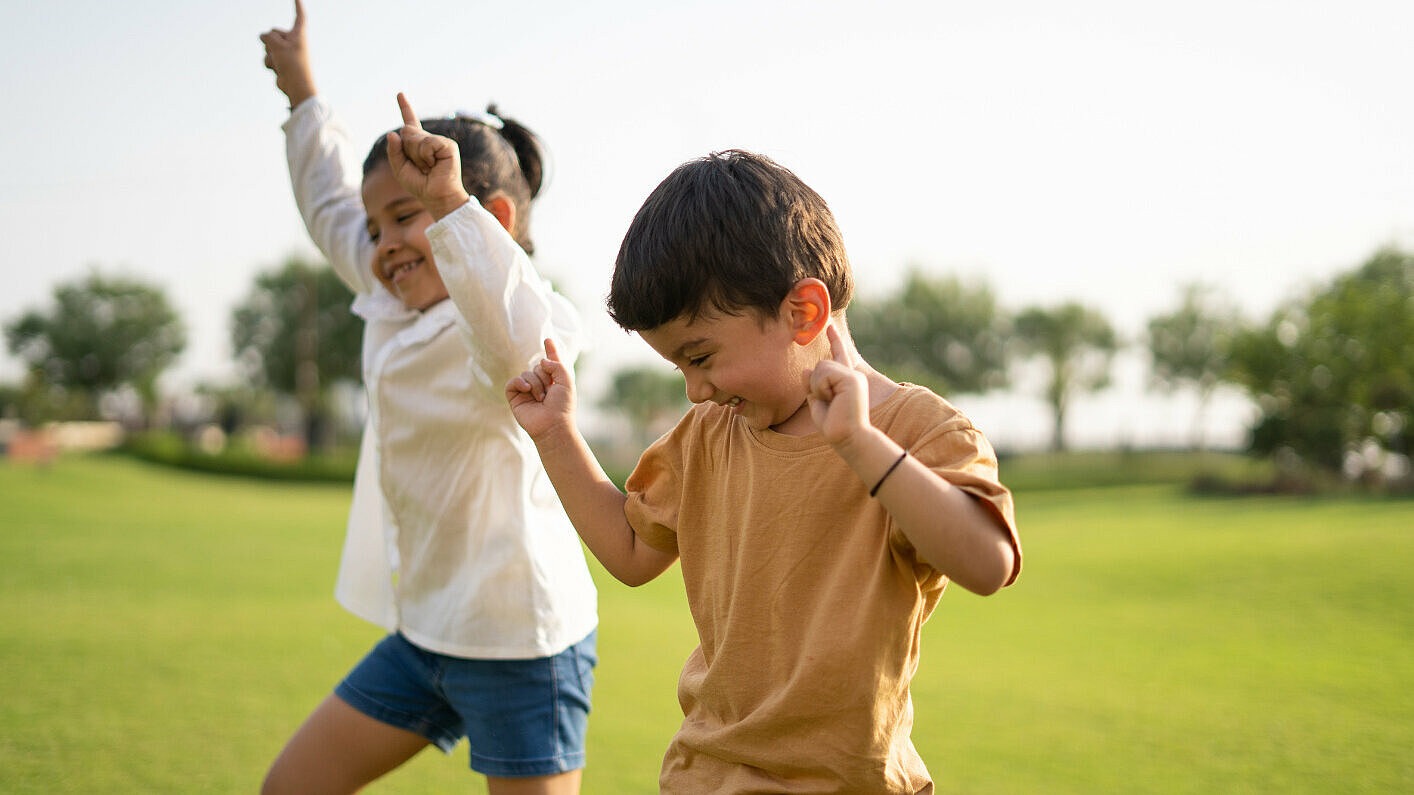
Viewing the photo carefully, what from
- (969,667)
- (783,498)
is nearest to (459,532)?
(783,498)

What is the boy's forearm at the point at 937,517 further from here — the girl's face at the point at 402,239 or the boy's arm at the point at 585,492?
the girl's face at the point at 402,239

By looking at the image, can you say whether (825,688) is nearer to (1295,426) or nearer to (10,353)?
(1295,426)

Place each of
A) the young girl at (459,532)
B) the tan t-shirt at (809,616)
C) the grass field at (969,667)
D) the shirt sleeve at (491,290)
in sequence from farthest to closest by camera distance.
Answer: the grass field at (969,667), the young girl at (459,532), the shirt sleeve at (491,290), the tan t-shirt at (809,616)

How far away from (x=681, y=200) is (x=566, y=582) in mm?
1004

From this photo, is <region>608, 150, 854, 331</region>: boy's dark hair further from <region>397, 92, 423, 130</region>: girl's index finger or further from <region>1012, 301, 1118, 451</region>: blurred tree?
<region>1012, 301, 1118, 451</region>: blurred tree

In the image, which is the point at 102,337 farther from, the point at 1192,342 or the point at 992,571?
the point at 992,571

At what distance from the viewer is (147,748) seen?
160 inches

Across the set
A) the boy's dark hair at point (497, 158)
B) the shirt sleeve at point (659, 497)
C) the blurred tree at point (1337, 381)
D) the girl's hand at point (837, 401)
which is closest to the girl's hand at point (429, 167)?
the boy's dark hair at point (497, 158)

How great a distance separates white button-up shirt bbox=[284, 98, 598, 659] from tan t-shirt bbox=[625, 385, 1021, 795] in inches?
21.9

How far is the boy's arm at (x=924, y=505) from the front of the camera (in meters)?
1.40

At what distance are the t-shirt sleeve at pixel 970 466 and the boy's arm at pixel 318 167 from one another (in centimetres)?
172

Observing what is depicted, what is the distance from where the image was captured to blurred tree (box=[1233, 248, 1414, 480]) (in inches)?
1075

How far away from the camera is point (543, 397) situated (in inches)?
78.8

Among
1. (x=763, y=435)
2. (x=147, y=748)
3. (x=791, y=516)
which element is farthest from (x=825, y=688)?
(x=147, y=748)
